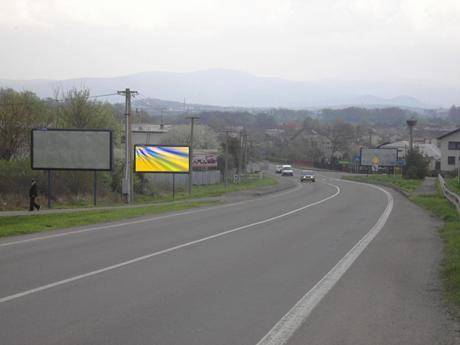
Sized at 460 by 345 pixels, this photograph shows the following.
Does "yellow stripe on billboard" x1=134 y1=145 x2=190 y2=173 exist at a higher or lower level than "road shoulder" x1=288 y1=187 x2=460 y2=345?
higher

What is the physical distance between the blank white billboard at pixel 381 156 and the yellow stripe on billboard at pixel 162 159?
48107 mm

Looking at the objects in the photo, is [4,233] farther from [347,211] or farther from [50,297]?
[347,211]

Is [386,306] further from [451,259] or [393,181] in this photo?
[393,181]

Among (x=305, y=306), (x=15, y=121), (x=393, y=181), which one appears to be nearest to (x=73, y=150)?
(x=15, y=121)

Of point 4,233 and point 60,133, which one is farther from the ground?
point 60,133

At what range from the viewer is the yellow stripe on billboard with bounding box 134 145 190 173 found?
49375 mm

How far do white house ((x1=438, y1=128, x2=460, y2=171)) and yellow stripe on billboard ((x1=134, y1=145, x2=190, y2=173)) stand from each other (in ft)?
196

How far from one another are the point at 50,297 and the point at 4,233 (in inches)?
386

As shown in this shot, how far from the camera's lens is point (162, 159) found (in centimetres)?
4953

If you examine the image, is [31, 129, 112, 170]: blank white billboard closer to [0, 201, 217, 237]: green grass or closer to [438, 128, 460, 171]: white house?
[0, 201, 217, 237]: green grass

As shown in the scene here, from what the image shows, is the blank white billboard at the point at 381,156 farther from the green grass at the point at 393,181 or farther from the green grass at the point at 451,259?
the green grass at the point at 451,259

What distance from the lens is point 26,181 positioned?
140ft

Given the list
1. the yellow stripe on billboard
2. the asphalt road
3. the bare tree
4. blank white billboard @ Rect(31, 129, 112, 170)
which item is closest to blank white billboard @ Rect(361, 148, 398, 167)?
the yellow stripe on billboard

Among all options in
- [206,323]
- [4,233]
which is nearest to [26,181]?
[4,233]
